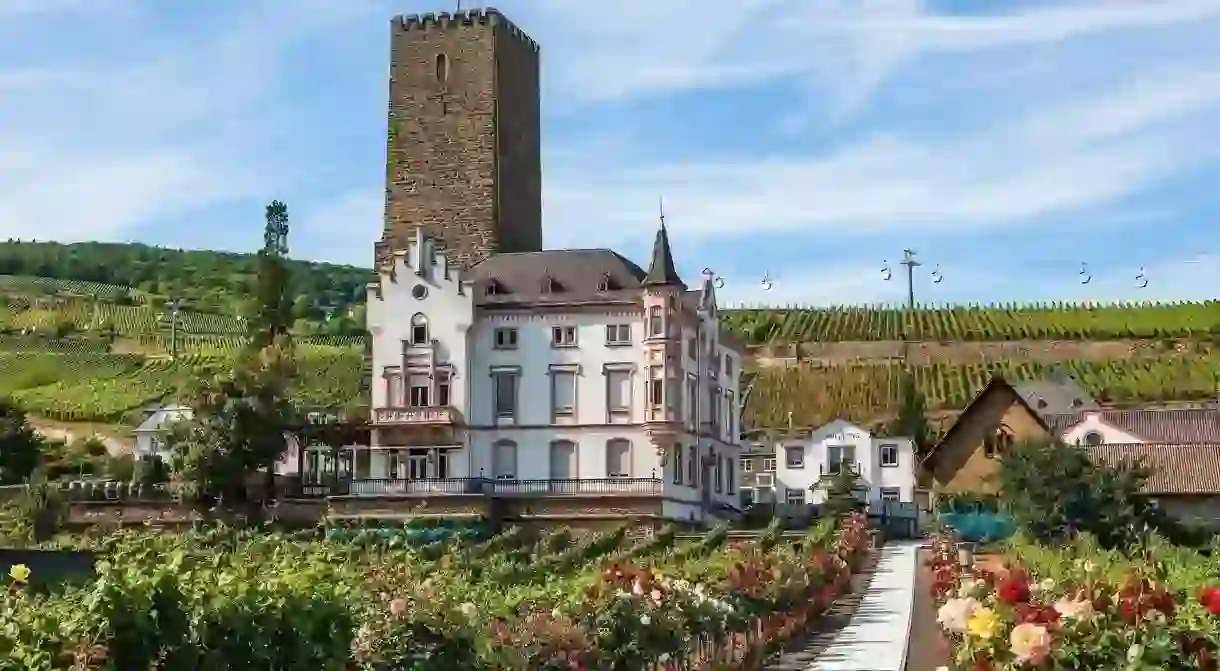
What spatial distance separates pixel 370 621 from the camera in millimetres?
12062

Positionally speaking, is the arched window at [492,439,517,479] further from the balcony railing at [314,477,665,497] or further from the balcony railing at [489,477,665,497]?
the balcony railing at [314,477,665,497]

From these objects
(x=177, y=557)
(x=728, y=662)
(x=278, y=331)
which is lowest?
(x=728, y=662)

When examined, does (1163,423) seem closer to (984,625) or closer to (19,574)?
(984,625)

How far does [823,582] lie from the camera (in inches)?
1187

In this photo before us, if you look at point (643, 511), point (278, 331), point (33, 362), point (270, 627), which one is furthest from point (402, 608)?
point (33, 362)

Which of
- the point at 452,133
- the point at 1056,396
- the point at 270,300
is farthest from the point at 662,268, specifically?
the point at 1056,396

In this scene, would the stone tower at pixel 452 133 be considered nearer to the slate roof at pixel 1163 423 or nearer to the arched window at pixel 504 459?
the arched window at pixel 504 459

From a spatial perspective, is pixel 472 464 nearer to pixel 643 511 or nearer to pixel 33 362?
pixel 643 511

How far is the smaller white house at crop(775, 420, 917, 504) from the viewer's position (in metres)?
76.6

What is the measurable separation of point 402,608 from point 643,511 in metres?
46.1

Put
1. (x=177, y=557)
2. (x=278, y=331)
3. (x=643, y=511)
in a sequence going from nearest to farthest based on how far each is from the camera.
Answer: (x=177, y=557) → (x=643, y=511) → (x=278, y=331)

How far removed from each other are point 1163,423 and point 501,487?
33430 mm

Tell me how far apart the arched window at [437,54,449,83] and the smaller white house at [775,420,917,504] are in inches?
856

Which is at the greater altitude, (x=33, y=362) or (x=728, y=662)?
(x=33, y=362)
